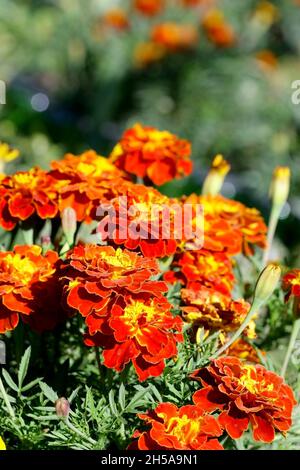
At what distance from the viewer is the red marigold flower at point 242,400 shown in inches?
28.9

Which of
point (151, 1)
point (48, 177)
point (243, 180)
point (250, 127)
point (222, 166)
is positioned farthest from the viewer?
point (151, 1)

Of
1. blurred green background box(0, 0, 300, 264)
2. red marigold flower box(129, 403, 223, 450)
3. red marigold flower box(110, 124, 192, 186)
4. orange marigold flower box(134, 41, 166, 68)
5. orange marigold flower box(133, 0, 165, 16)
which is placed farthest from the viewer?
orange marigold flower box(133, 0, 165, 16)

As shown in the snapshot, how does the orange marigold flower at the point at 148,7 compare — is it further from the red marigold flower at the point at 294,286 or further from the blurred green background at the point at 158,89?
the red marigold flower at the point at 294,286

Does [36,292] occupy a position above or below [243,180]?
above

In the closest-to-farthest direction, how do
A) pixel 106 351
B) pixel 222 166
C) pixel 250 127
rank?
pixel 106 351, pixel 222 166, pixel 250 127

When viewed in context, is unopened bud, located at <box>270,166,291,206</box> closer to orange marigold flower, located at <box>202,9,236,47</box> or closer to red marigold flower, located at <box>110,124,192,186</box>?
red marigold flower, located at <box>110,124,192,186</box>

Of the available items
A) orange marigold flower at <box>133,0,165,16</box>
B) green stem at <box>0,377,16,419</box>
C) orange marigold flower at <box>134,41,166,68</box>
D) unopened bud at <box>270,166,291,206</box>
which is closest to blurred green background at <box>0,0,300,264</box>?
orange marigold flower at <box>134,41,166,68</box>

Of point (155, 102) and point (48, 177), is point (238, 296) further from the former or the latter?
point (155, 102)

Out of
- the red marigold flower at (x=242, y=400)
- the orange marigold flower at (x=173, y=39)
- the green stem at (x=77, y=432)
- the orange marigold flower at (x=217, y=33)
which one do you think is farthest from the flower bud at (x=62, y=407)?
the orange marigold flower at (x=217, y=33)

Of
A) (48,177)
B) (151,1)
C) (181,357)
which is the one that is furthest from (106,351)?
(151,1)

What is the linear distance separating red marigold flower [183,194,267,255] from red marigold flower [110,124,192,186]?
0.05m

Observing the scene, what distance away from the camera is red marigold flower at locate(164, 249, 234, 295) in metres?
0.93

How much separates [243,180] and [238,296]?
232cm

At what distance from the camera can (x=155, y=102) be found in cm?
373
